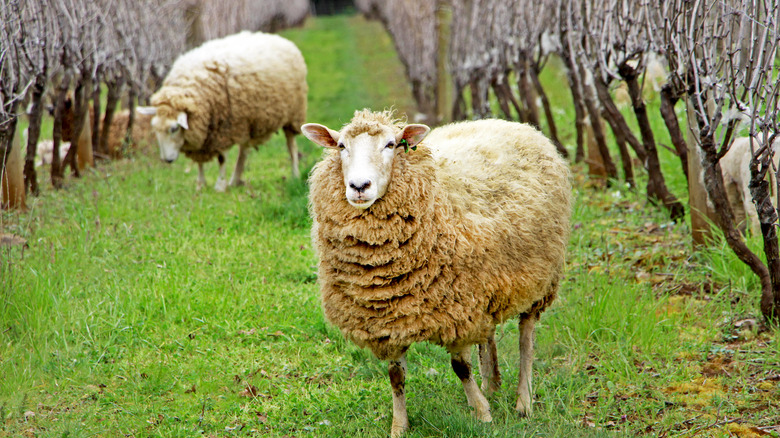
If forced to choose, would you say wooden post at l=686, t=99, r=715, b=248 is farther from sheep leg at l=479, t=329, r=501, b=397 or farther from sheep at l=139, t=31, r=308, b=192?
sheep at l=139, t=31, r=308, b=192

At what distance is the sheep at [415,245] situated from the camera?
3293 mm

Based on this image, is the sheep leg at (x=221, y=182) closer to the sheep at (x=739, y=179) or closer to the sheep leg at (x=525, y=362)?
the sheep leg at (x=525, y=362)

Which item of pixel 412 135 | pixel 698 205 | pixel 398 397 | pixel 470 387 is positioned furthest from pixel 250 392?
pixel 698 205

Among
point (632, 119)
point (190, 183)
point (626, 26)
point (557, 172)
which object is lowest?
point (190, 183)

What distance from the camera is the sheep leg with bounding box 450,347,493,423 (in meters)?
3.49

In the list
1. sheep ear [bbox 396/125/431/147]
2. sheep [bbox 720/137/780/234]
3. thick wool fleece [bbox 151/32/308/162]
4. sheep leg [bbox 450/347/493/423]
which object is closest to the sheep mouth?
sheep ear [bbox 396/125/431/147]

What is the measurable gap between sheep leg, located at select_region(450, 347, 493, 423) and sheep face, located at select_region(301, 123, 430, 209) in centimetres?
92

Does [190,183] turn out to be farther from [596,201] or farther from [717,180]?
[717,180]

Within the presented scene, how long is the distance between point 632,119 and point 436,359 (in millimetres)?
6282

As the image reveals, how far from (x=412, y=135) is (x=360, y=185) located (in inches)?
19.1

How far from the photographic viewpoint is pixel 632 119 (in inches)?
370

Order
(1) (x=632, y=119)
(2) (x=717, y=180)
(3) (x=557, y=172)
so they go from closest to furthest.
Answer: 1. (3) (x=557, y=172)
2. (2) (x=717, y=180)
3. (1) (x=632, y=119)

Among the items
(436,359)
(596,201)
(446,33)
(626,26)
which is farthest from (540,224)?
(446,33)

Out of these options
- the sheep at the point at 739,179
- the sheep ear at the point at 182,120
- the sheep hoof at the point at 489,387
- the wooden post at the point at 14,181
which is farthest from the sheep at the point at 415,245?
the sheep ear at the point at 182,120
